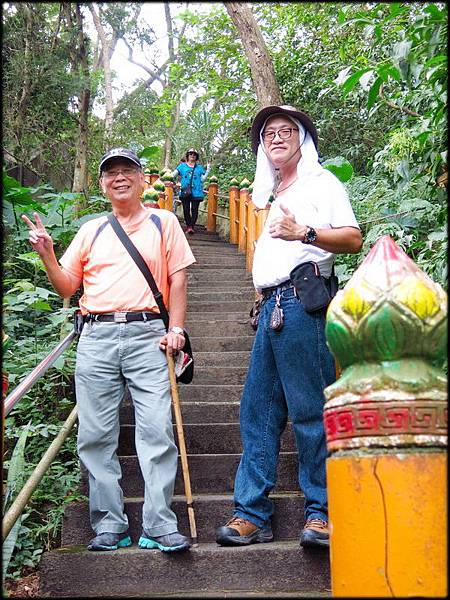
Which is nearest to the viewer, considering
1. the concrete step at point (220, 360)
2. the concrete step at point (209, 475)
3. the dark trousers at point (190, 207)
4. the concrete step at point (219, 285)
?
the concrete step at point (209, 475)

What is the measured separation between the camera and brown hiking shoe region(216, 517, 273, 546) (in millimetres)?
2916

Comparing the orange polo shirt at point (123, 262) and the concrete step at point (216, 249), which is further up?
the concrete step at point (216, 249)

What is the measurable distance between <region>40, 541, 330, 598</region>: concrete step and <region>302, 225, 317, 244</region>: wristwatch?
3.85ft

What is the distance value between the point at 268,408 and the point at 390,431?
177cm

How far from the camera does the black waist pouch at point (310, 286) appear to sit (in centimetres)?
285

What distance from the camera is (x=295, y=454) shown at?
373 cm

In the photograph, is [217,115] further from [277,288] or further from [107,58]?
[277,288]

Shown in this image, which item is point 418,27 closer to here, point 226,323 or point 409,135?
point 409,135

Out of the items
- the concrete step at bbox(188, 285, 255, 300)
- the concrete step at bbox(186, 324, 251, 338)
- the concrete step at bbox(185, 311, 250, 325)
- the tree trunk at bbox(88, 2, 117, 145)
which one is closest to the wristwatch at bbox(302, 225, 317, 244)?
the concrete step at bbox(186, 324, 251, 338)

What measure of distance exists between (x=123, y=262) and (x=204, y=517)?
1151mm

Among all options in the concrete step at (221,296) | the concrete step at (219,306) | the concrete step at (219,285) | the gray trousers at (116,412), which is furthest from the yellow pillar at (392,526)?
the concrete step at (219,285)

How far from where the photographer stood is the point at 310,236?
2.60 meters

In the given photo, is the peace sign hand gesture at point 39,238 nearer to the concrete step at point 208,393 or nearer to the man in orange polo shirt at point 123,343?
the man in orange polo shirt at point 123,343

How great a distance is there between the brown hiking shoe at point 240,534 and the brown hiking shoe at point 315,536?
0.76 ft
